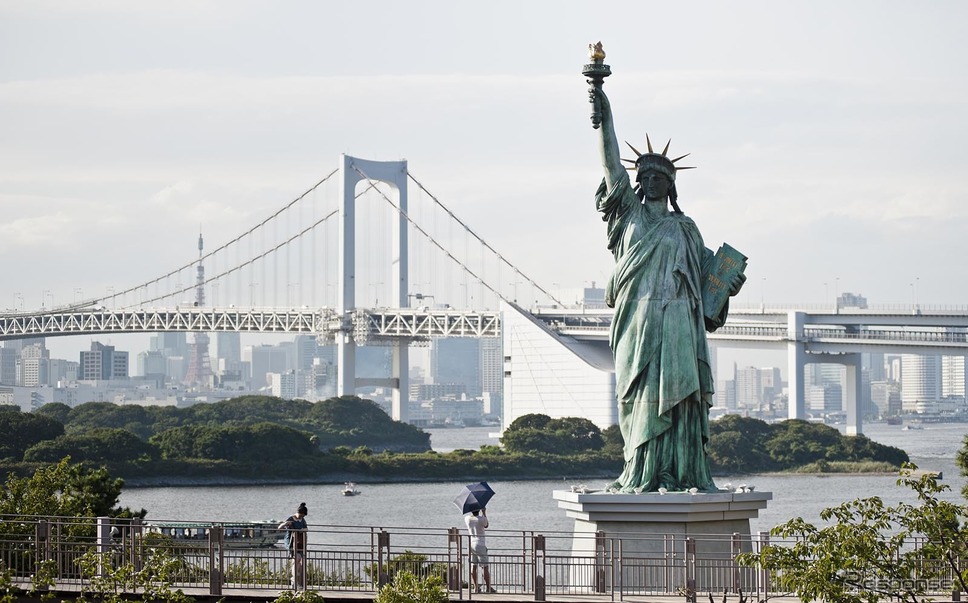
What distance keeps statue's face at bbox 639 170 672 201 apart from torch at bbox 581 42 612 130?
2.18 feet

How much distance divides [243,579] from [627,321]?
13.6ft

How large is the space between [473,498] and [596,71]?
4.14m

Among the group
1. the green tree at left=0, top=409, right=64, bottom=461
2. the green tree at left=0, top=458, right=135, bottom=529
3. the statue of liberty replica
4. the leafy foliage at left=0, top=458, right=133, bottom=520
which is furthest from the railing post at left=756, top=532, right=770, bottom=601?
the green tree at left=0, top=409, right=64, bottom=461

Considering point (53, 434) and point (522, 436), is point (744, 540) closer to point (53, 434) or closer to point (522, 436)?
point (53, 434)

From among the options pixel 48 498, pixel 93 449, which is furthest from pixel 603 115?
pixel 93 449

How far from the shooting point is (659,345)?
53.6 ft

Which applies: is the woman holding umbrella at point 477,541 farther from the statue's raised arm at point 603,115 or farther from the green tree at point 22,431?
the green tree at point 22,431

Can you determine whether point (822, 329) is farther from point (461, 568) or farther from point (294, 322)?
point (461, 568)

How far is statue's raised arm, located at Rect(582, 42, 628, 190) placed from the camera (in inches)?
650

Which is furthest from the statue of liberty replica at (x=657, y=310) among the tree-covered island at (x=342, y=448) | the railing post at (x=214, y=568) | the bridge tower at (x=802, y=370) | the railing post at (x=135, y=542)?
the bridge tower at (x=802, y=370)

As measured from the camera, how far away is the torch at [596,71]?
16.5 m

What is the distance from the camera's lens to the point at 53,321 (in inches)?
3617

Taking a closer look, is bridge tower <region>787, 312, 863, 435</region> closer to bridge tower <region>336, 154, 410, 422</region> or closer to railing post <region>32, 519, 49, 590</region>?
bridge tower <region>336, 154, 410, 422</region>

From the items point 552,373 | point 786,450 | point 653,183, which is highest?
point 653,183
